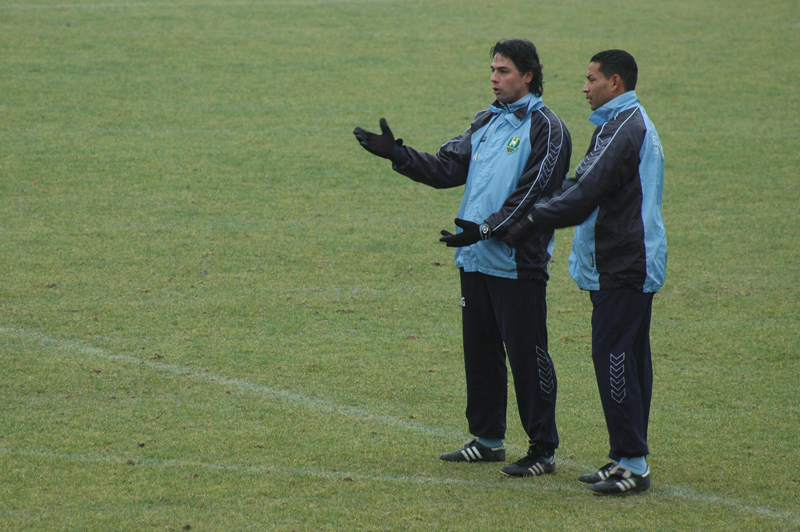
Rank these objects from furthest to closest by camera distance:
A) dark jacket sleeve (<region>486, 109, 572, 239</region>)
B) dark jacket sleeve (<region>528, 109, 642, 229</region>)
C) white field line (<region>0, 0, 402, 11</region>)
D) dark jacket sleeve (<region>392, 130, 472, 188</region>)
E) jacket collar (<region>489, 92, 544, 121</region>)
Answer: white field line (<region>0, 0, 402, 11</region>), dark jacket sleeve (<region>392, 130, 472, 188</region>), jacket collar (<region>489, 92, 544, 121</region>), dark jacket sleeve (<region>486, 109, 572, 239</region>), dark jacket sleeve (<region>528, 109, 642, 229</region>)

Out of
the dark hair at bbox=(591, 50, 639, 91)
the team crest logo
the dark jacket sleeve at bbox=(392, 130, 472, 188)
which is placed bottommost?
the dark jacket sleeve at bbox=(392, 130, 472, 188)

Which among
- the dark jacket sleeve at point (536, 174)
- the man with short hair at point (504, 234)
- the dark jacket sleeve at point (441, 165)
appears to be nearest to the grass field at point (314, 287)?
the man with short hair at point (504, 234)

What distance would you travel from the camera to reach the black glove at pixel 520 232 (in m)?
4.43

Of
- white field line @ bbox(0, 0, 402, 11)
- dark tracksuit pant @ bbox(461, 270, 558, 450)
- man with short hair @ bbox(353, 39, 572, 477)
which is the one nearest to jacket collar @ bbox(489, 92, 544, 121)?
man with short hair @ bbox(353, 39, 572, 477)

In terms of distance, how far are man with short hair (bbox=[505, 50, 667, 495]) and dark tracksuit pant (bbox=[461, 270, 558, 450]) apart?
0.30m

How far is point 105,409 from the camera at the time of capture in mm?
5445

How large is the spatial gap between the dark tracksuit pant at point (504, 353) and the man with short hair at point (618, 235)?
30 centimetres

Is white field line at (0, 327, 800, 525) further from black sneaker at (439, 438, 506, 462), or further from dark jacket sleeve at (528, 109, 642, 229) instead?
dark jacket sleeve at (528, 109, 642, 229)

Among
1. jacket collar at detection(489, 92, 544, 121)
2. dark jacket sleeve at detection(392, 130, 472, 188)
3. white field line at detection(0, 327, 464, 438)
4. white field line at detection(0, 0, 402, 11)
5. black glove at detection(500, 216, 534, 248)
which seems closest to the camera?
black glove at detection(500, 216, 534, 248)

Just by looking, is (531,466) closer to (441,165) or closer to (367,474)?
(367,474)

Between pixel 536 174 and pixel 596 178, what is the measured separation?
35cm

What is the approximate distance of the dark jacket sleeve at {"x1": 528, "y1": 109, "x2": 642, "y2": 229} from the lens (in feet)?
14.2

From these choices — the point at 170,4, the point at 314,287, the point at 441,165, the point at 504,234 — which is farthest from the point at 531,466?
the point at 170,4

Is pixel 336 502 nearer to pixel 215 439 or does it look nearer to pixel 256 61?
pixel 215 439
